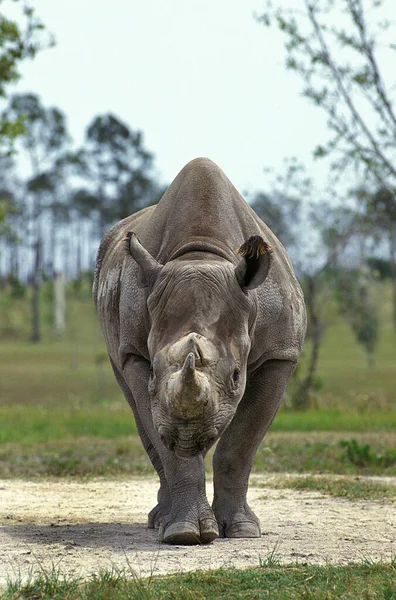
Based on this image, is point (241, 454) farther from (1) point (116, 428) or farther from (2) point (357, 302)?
(2) point (357, 302)

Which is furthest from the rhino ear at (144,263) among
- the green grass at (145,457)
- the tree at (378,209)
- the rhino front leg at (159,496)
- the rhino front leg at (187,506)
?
the tree at (378,209)

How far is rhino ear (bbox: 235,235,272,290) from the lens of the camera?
5723 mm

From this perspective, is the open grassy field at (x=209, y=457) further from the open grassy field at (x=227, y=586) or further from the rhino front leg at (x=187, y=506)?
the rhino front leg at (x=187, y=506)

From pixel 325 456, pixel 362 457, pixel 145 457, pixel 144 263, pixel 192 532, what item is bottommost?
pixel 145 457

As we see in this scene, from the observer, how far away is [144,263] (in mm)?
6039

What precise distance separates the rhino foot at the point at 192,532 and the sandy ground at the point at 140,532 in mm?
66

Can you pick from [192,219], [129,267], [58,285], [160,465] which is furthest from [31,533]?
[58,285]

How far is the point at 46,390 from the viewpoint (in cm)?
2502

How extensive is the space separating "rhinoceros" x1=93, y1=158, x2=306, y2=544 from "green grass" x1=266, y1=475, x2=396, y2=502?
1903mm

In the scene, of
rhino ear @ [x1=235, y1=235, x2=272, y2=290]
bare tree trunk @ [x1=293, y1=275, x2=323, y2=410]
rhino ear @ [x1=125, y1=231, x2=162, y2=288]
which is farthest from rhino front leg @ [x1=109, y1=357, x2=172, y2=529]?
bare tree trunk @ [x1=293, y1=275, x2=323, y2=410]

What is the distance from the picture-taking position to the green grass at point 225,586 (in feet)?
14.6

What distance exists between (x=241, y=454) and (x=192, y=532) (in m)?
0.86

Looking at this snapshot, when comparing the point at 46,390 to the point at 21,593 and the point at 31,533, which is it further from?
the point at 21,593

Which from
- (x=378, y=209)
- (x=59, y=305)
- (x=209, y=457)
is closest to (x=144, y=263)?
(x=209, y=457)
